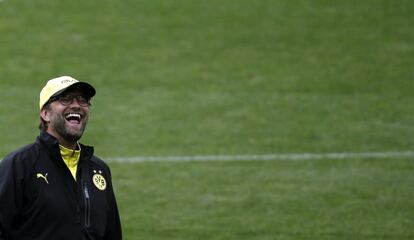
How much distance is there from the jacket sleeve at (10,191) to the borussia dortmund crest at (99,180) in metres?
0.57

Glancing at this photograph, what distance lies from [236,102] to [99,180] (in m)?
10.4

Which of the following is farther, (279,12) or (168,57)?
(279,12)

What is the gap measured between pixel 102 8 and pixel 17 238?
15642 millimetres

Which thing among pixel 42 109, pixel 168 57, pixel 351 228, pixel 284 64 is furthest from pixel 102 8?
pixel 42 109

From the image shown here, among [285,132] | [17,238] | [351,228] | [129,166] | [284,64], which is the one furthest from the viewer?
[284,64]

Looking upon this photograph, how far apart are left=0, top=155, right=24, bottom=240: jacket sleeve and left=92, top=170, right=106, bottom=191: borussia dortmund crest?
0.57 m

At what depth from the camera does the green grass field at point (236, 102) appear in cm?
1273

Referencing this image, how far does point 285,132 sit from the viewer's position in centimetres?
1616

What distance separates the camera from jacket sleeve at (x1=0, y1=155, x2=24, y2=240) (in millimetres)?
6668

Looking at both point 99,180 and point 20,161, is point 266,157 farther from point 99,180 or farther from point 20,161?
point 20,161

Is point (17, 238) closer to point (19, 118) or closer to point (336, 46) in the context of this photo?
point (19, 118)

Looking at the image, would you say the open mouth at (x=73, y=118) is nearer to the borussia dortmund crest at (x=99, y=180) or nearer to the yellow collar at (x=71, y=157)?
the yellow collar at (x=71, y=157)

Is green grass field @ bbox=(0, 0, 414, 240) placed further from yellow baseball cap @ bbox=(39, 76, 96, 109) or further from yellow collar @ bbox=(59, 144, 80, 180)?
yellow baseball cap @ bbox=(39, 76, 96, 109)

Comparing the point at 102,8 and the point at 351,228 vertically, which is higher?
the point at 102,8
